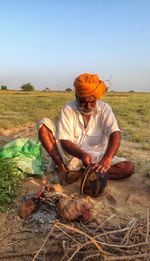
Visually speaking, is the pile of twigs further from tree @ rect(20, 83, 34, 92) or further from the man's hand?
tree @ rect(20, 83, 34, 92)

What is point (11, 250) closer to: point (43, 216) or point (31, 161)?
point (43, 216)

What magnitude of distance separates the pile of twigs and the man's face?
1.93 meters

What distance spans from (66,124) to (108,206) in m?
1.22

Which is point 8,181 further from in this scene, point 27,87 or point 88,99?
point 27,87

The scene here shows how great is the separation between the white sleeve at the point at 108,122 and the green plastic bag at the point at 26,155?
1071 millimetres

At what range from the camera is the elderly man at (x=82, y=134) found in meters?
5.27

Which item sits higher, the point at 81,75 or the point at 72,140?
the point at 81,75

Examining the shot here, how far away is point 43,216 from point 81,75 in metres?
1.85

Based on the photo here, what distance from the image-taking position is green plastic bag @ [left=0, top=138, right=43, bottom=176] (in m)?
5.68

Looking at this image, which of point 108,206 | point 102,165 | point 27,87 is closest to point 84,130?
point 102,165

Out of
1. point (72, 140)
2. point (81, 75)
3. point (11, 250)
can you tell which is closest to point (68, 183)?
Answer: point (72, 140)

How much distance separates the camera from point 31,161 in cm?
587

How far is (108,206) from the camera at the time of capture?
473 centimetres

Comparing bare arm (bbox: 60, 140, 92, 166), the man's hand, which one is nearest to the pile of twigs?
the man's hand
